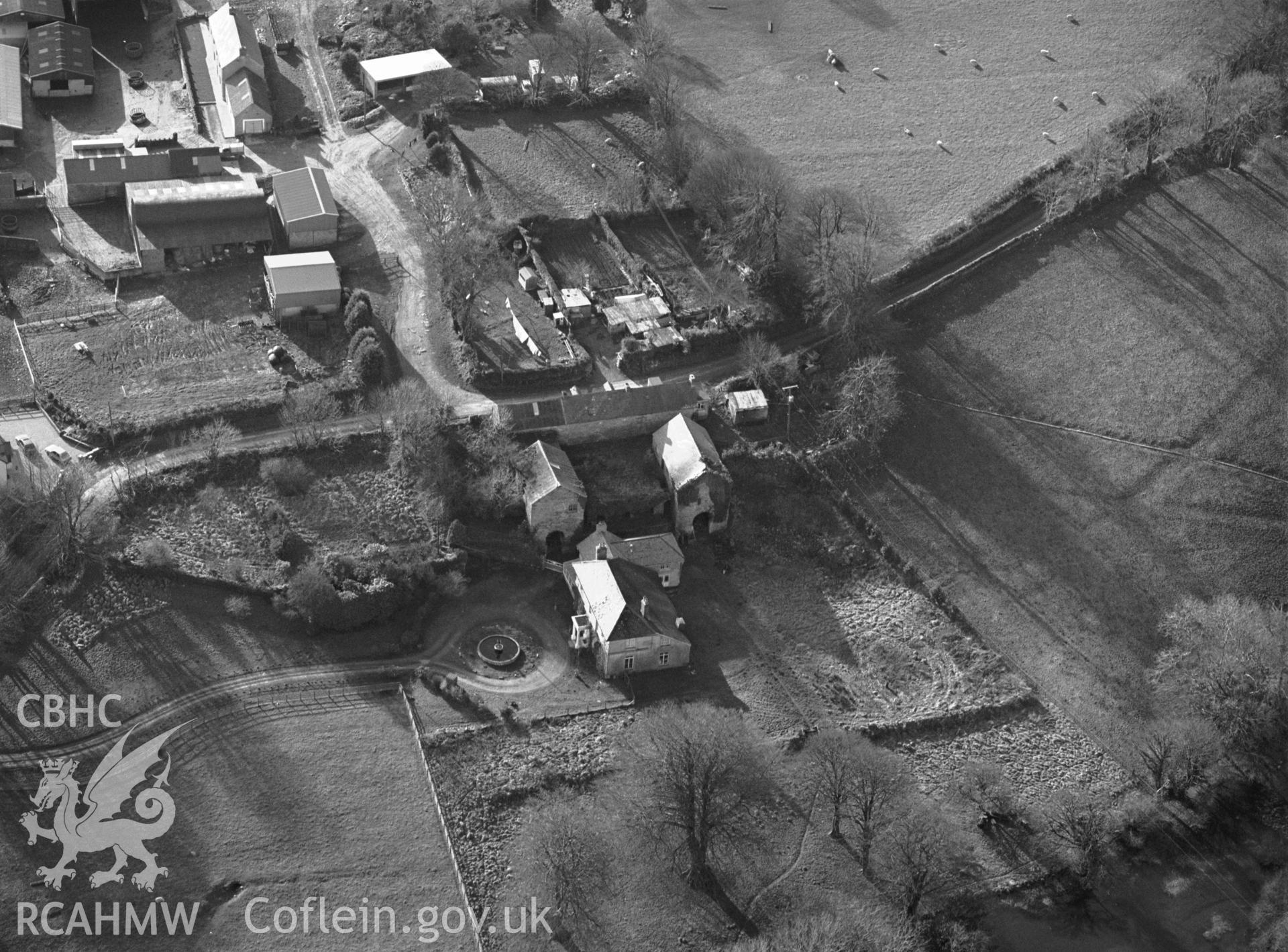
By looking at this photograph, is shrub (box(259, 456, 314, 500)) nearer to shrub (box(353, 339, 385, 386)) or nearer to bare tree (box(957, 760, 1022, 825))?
shrub (box(353, 339, 385, 386))

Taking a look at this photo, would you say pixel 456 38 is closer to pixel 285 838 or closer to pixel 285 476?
pixel 285 476

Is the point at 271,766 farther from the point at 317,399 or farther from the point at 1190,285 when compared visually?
the point at 1190,285

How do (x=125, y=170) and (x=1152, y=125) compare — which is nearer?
(x=125, y=170)

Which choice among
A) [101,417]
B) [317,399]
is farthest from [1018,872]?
[101,417]

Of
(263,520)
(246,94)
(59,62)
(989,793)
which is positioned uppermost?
(59,62)

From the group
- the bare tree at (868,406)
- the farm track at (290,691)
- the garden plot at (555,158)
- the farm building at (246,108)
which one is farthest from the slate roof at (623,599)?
the farm building at (246,108)

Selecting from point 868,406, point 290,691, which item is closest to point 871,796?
point 868,406
